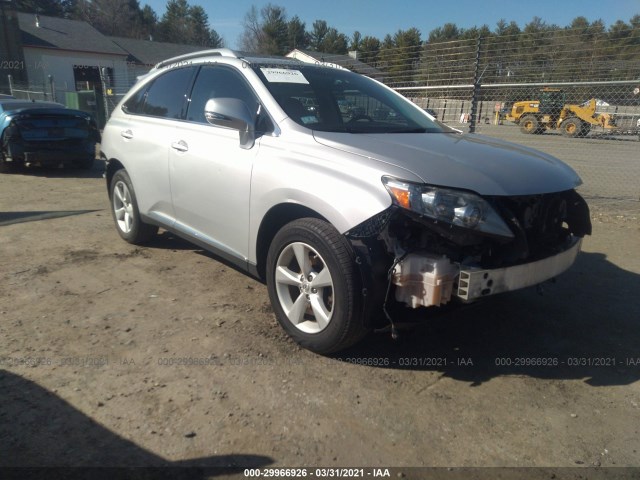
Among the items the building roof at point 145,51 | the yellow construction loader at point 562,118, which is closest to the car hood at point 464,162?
the yellow construction loader at point 562,118

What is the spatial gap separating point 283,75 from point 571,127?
872 inches

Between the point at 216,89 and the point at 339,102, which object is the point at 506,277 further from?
the point at 216,89

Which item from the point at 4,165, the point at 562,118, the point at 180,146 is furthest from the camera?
the point at 562,118

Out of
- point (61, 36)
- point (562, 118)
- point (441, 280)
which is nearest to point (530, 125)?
point (562, 118)

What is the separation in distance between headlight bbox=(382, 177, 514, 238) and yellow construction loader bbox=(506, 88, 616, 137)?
2042cm

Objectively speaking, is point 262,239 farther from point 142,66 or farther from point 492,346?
point 142,66

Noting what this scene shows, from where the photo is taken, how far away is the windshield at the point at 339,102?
11.4 feet

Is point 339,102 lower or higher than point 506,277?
higher

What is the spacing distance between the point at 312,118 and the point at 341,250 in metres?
1.15

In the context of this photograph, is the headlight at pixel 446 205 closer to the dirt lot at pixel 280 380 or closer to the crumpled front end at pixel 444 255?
the crumpled front end at pixel 444 255

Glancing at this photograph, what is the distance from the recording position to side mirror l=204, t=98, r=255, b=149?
3.31 metres

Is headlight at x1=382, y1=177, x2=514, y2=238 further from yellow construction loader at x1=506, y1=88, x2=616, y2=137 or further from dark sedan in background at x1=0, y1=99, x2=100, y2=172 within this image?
yellow construction loader at x1=506, y1=88, x2=616, y2=137

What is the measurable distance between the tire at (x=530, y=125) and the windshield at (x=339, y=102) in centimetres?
2056

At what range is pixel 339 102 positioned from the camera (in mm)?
3869
